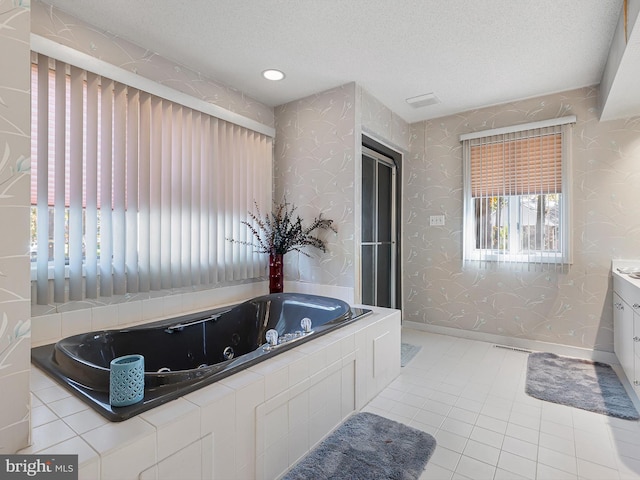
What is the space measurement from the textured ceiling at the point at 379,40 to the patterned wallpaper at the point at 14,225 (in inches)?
45.9

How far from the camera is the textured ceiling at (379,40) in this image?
1.85 m

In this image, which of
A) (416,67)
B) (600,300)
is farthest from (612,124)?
(416,67)

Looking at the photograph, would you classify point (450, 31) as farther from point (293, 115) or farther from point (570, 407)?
point (570, 407)

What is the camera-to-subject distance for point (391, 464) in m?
1.55

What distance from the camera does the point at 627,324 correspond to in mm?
2260

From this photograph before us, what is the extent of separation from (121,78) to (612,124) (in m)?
3.69

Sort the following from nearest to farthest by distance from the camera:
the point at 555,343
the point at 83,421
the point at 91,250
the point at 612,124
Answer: the point at 83,421, the point at 91,250, the point at 612,124, the point at 555,343

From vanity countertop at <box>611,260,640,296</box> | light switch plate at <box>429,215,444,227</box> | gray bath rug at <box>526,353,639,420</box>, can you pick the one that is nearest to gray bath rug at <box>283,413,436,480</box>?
gray bath rug at <box>526,353,639,420</box>

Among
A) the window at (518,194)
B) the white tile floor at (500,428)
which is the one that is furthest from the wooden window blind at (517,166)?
the white tile floor at (500,428)

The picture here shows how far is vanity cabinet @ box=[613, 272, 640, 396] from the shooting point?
79.0 inches

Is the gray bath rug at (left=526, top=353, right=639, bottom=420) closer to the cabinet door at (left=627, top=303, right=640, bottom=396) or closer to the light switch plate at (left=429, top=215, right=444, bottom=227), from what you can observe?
the cabinet door at (left=627, top=303, right=640, bottom=396)

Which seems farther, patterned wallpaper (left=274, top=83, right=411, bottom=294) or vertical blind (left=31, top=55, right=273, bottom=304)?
patterned wallpaper (left=274, top=83, right=411, bottom=294)

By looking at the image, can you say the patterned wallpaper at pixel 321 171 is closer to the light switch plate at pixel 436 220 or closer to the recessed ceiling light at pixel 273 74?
the recessed ceiling light at pixel 273 74

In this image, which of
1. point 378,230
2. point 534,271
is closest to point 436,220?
point 378,230
